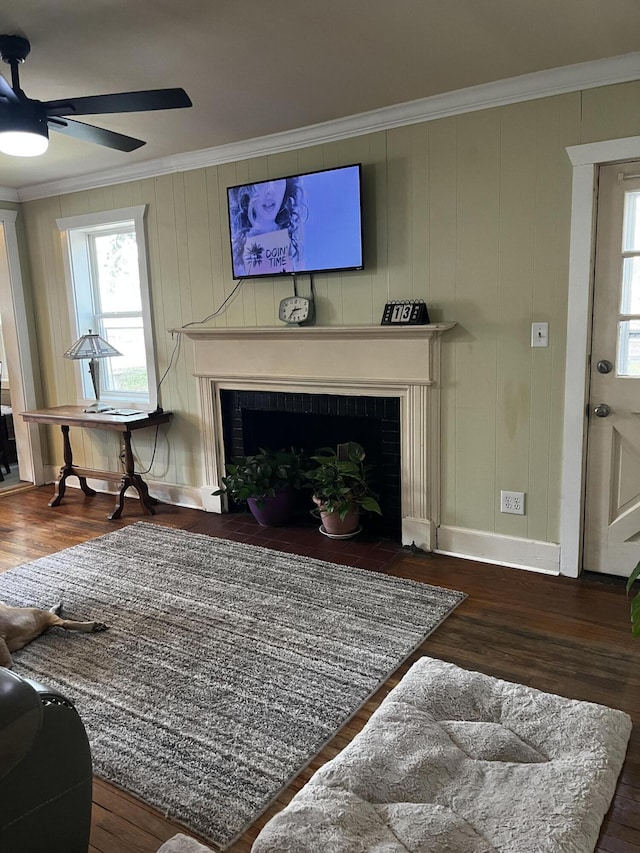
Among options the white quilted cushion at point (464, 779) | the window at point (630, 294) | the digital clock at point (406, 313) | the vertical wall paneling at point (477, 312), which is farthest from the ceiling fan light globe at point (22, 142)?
the window at point (630, 294)

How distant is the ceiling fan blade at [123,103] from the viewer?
2.36 m

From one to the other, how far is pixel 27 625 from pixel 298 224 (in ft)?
8.09

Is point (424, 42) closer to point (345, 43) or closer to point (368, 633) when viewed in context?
point (345, 43)

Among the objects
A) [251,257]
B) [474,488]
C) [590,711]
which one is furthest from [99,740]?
[251,257]

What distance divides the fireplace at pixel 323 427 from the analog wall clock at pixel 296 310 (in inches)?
17.4

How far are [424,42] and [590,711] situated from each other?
2.44m

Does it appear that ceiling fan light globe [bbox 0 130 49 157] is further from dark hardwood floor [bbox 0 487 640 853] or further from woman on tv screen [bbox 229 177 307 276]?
dark hardwood floor [bbox 0 487 640 853]

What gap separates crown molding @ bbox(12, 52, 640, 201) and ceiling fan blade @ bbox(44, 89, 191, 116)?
1.35 metres

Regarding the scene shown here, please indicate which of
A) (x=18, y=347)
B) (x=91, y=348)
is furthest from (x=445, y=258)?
(x=18, y=347)

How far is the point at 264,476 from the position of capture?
3986mm

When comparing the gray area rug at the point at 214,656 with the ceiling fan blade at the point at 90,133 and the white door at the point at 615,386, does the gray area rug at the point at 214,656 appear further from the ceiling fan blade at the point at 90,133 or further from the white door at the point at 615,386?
the ceiling fan blade at the point at 90,133

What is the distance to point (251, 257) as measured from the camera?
13.0 feet

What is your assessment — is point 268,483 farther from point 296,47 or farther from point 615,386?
point 296,47

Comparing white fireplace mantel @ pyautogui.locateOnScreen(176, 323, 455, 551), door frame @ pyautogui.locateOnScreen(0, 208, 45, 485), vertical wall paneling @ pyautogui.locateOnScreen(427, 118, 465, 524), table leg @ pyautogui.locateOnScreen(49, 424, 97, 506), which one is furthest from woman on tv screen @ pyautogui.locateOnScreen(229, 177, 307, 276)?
door frame @ pyautogui.locateOnScreen(0, 208, 45, 485)
